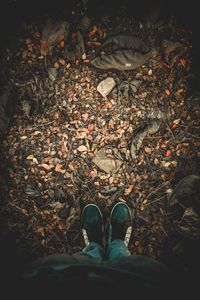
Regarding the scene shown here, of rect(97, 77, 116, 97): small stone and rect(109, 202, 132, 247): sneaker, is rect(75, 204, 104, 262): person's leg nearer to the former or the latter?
rect(109, 202, 132, 247): sneaker

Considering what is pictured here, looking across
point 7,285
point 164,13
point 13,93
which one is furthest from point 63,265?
point 164,13

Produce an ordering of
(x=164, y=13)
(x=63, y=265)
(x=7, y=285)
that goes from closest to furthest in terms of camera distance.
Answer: (x=7, y=285) < (x=63, y=265) < (x=164, y=13)

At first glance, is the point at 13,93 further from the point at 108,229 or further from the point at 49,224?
the point at 108,229

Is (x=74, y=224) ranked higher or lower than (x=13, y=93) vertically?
lower

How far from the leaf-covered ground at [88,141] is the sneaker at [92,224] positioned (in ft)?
0.26

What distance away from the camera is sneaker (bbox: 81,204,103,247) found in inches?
96.6

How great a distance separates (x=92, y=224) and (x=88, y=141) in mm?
829

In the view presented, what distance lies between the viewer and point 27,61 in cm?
270

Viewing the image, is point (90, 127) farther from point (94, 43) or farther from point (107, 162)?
point (94, 43)

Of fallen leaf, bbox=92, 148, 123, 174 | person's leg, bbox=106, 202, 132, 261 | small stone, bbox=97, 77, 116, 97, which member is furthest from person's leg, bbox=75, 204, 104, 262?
small stone, bbox=97, 77, 116, 97

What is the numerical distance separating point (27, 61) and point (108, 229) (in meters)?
1.96

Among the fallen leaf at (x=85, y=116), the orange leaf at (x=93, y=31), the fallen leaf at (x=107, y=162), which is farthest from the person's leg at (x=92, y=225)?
the orange leaf at (x=93, y=31)

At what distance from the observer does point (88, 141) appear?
261cm

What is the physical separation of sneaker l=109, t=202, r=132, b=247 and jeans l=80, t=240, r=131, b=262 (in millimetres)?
75
